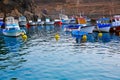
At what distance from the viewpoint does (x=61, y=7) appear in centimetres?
13175

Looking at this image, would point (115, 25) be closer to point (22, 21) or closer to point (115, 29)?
point (115, 29)

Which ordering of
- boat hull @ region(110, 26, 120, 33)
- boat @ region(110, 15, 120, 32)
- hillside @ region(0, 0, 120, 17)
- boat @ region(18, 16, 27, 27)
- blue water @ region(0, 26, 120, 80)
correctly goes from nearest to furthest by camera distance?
blue water @ region(0, 26, 120, 80) < boat hull @ region(110, 26, 120, 33) < boat @ region(110, 15, 120, 32) < boat @ region(18, 16, 27, 27) < hillside @ region(0, 0, 120, 17)

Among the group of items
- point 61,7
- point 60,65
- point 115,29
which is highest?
point 61,7

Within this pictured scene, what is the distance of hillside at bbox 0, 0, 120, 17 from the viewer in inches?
3959

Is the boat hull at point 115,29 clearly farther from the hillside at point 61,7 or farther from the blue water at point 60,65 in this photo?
the hillside at point 61,7

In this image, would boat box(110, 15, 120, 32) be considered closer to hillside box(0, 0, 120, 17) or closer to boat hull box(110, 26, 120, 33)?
boat hull box(110, 26, 120, 33)

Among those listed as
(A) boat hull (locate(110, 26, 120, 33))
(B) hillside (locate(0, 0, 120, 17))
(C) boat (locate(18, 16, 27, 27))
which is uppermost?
(B) hillside (locate(0, 0, 120, 17))

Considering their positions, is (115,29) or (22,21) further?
(22,21)

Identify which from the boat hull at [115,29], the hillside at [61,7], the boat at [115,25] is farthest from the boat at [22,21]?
the boat hull at [115,29]

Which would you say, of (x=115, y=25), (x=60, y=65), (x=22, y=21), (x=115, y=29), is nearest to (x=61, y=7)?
(x=22, y=21)

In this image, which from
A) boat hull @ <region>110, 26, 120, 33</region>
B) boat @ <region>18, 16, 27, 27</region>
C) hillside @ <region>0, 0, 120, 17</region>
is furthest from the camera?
hillside @ <region>0, 0, 120, 17</region>

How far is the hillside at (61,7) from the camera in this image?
100562 millimetres

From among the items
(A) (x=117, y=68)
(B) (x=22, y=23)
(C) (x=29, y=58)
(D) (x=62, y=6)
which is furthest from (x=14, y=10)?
(A) (x=117, y=68)

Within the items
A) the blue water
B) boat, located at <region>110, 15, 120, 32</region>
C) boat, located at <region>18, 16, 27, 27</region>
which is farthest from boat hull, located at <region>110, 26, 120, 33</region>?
boat, located at <region>18, 16, 27, 27</region>
